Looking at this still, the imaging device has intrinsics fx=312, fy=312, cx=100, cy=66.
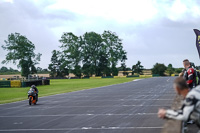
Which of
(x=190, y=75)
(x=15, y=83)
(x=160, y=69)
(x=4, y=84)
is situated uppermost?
(x=160, y=69)

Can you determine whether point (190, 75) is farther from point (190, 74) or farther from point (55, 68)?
point (55, 68)

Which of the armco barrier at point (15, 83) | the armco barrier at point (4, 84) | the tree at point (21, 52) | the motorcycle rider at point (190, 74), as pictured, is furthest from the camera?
the tree at point (21, 52)

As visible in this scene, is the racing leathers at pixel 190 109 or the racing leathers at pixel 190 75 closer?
the racing leathers at pixel 190 109

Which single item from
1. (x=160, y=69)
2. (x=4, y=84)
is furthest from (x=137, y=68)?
(x=4, y=84)

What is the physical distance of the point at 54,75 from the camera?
13575 centimetres

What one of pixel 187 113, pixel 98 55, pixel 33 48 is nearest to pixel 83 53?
pixel 98 55

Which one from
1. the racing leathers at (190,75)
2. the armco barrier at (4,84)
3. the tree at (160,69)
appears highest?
the tree at (160,69)

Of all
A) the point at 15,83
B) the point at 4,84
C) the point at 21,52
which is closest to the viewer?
the point at 15,83

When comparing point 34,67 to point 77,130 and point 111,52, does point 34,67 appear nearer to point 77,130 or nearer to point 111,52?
point 111,52

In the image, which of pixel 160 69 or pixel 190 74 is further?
pixel 160 69

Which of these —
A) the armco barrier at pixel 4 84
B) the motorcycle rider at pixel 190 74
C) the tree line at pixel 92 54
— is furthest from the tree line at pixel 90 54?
the motorcycle rider at pixel 190 74

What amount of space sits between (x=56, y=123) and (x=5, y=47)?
322 ft

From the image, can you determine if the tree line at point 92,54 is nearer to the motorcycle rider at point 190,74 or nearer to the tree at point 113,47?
the tree at point 113,47

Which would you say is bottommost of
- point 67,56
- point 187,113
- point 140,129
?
point 140,129
